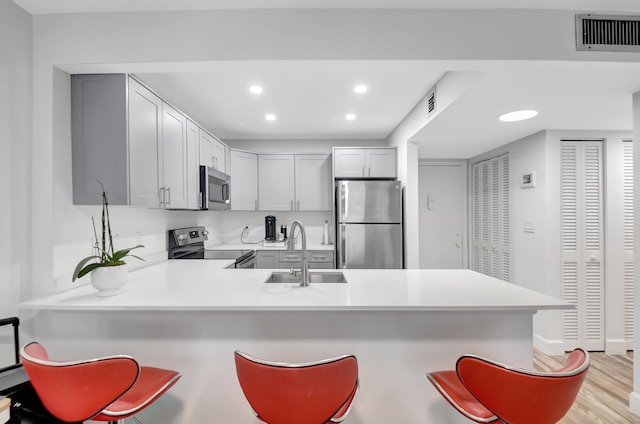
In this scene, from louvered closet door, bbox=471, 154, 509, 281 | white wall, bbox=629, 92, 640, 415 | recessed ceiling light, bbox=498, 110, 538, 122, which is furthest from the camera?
louvered closet door, bbox=471, 154, 509, 281

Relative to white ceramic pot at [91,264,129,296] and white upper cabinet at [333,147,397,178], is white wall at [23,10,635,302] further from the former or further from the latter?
white upper cabinet at [333,147,397,178]

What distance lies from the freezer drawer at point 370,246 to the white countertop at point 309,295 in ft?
4.65

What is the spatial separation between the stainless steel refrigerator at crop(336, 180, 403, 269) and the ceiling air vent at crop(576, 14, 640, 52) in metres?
2.10

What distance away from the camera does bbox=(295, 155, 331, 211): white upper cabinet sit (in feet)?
14.0

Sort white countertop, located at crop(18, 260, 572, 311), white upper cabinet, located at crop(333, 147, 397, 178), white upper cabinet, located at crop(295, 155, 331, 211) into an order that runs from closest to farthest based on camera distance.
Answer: white countertop, located at crop(18, 260, 572, 311) < white upper cabinet, located at crop(333, 147, 397, 178) < white upper cabinet, located at crop(295, 155, 331, 211)

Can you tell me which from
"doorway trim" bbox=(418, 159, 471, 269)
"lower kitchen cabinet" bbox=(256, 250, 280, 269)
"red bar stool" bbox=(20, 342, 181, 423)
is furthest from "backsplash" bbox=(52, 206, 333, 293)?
"doorway trim" bbox=(418, 159, 471, 269)

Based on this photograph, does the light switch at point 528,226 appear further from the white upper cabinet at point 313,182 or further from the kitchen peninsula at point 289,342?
the white upper cabinet at point 313,182

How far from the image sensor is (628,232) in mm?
2996

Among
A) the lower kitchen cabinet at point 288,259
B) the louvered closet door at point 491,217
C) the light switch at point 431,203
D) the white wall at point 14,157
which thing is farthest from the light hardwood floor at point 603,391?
the white wall at point 14,157

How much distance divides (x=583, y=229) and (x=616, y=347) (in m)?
1.22

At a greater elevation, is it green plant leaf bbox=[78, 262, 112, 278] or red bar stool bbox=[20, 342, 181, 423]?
green plant leaf bbox=[78, 262, 112, 278]

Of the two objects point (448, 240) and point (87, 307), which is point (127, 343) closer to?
point (87, 307)

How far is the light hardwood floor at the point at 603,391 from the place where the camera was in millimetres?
2062

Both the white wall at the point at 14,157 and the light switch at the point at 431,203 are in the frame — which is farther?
the light switch at the point at 431,203
